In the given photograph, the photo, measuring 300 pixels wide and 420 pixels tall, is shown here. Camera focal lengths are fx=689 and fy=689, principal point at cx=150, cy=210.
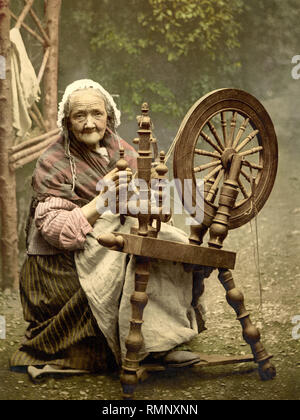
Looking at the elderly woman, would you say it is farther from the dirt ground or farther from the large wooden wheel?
the large wooden wheel

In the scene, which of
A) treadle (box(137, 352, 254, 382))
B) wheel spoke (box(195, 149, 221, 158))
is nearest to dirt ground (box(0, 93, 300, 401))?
treadle (box(137, 352, 254, 382))

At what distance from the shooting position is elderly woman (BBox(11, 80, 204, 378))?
109 inches

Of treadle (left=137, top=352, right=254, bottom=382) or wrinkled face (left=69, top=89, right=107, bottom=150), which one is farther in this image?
wrinkled face (left=69, top=89, right=107, bottom=150)

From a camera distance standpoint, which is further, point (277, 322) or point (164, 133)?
point (164, 133)

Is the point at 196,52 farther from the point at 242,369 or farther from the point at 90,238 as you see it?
the point at 242,369

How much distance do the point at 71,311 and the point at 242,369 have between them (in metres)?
0.76

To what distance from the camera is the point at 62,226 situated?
281cm

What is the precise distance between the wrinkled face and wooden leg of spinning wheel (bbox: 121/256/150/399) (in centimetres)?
67

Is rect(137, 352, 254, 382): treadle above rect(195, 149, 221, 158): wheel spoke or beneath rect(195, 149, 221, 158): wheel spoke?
beneath

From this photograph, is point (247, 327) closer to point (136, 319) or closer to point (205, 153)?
point (136, 319)

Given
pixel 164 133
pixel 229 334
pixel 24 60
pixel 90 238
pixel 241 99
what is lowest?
pixel 229 334
